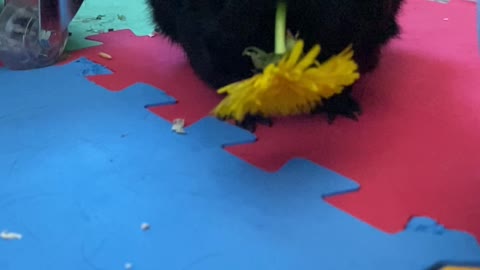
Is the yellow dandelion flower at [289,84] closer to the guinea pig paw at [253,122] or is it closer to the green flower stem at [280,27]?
the green flower stem at [280,27]

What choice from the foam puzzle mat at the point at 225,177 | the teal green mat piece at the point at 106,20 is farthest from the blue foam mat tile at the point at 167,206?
the teal green mat piece at the point at 106,20

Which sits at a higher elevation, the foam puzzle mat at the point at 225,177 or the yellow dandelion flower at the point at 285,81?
the yellow dandelion flower at the point at 285,81

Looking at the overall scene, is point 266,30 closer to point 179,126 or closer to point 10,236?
point 179,126

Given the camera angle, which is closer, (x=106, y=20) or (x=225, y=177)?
(x=225, y=177)

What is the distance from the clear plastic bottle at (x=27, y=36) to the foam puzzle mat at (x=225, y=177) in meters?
0.04

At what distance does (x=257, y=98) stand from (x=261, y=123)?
0.22m

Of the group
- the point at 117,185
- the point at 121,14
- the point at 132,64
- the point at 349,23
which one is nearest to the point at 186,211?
the point at 117,185

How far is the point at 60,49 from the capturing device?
114 cm

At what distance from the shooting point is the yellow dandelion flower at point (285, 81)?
639mm

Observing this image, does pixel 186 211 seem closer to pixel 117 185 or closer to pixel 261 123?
pixel 117 185

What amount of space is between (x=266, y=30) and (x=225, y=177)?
0.19 metres

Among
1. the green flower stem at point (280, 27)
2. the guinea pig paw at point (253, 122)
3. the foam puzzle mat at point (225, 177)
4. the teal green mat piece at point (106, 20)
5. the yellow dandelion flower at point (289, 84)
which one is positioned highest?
the green flower stem at point (280, 27)

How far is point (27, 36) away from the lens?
110 cm

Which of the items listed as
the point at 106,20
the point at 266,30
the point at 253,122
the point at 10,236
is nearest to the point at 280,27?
the point at 266,30
